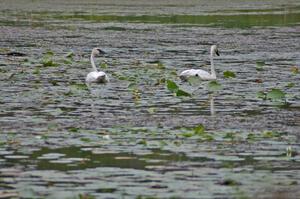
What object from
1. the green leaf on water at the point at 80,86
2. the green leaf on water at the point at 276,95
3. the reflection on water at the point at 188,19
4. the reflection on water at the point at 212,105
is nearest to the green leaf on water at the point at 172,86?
the reflection on water at the point at 212,105

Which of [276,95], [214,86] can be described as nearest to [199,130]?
[276,95]

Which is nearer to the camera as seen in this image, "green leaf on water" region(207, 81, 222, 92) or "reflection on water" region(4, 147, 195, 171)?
"reflection on water" region(4, 147, 195, 171)

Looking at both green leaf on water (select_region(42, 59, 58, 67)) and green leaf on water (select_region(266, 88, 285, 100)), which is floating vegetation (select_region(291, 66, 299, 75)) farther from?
green leaf on water (select_region(42, 59, 58, 67))

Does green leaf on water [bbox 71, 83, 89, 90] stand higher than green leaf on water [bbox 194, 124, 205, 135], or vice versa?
green leaf on water [bbox 71, 83, 89, 90]

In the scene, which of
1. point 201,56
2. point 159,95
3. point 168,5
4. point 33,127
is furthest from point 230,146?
point 168,5

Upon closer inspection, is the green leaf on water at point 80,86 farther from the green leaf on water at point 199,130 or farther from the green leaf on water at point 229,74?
the green leaf on water at point 199,130

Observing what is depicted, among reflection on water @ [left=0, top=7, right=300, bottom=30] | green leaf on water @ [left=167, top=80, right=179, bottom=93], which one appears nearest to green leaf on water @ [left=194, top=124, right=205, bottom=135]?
green leaf on water @ [left=167, top=80, right=179, bottom=93]

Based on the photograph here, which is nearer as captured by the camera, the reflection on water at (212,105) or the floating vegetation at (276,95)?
the reflection on water at (212,105)

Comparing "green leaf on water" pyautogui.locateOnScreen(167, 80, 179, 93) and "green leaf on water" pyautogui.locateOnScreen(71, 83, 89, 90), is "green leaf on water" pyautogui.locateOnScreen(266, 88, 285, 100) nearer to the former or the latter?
"green leaf on water" pyautogui.locateOnScreen(167, 80, 179, 93)

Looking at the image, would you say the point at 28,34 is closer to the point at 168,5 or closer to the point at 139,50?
the point at 139,50

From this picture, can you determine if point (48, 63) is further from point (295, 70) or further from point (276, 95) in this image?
point (276, 95)

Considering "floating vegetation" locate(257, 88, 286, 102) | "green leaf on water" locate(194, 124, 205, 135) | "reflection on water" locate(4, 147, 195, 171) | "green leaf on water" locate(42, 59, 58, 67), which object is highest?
"green leaf on water" locate(42, 59, 58, 67)

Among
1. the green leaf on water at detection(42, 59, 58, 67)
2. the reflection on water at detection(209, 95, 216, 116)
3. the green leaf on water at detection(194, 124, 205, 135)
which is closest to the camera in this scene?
the green leaf on water at detection(194, 124, 205, 135)

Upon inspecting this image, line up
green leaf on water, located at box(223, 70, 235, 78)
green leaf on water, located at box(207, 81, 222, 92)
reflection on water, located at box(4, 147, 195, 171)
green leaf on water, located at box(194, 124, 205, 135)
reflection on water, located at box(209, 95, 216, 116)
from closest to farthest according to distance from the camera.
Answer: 1. reflection on water, located at box(4, 147, 195, 171)
2. green leaf on water, located at box(194, 124, 205, 135)
3. reflection on water, located at box(209, 95, 216, 116)
4. green leaf on water, located at box(207, 81, 222, 92)
5. green leaf on water, located at box(223, 70, 235, 78)
